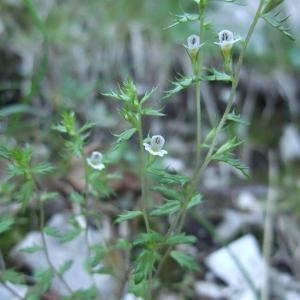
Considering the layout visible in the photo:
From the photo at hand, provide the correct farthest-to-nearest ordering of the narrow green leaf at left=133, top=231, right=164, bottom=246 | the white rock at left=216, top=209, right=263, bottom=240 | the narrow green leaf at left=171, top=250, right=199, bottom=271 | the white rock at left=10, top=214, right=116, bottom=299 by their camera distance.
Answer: the white rock at left=216, top=209, right=263, bottom=240 < the white rock at left=10, top=214, right=116, bottom=299 < the narrow green leaf at left=171, top=250, right=199, bottom=271 < the narrow green leaf at left=133, top=231, right=164, bottom=246

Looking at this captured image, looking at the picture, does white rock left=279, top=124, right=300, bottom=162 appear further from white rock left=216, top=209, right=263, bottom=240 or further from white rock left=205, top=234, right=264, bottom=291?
white rock left=205, top=234, right=264, bottom=291

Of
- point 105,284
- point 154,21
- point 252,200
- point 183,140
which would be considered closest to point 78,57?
point 154,21

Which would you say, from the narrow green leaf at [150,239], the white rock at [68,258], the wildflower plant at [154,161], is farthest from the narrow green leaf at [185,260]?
the white rock at [68,258]

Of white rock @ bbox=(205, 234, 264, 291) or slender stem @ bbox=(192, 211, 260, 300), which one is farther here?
white rock @ bbox=(205, 234, 264, 291)

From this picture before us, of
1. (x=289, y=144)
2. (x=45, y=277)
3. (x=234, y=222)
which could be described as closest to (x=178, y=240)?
(x=45, y=277)

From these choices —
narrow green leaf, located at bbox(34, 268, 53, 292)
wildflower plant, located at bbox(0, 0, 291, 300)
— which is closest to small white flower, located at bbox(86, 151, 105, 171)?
wildflower plant, located at bbox(0, 0, 291, 300)

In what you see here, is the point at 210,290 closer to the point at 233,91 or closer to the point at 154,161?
the point at 154,161

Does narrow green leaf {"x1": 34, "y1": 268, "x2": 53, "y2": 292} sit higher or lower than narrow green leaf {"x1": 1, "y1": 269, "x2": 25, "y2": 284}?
lower
